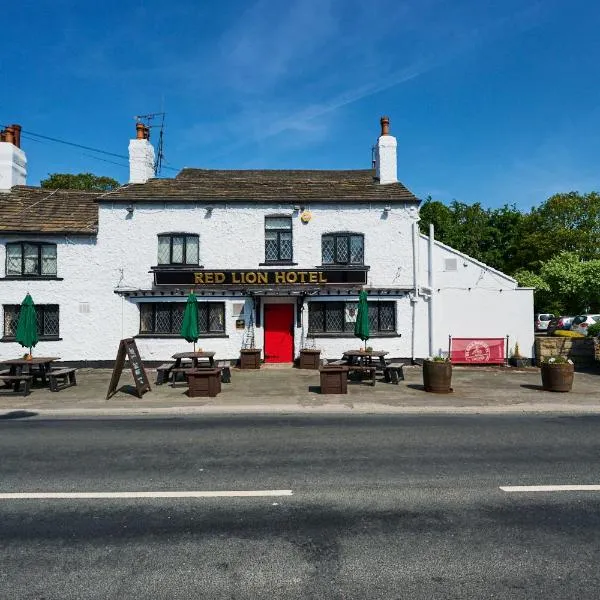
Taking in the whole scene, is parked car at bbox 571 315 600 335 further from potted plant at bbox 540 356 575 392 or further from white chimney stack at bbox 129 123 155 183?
white chimney stack at bbox 129 123 155 183

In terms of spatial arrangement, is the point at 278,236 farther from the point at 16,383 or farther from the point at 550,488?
the point at 550,488

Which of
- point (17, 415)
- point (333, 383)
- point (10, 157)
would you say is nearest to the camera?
point (17, 415)

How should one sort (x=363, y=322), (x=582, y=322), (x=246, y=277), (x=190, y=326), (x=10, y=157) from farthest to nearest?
(x=582, y=322) → (x=10, y=157) → (x=246, y=277) → (x=363, y=322) → (x=190, y=326)

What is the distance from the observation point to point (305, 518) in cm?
493

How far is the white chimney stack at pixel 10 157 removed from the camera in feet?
65.0

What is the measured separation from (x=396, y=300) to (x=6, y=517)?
15.3 metres

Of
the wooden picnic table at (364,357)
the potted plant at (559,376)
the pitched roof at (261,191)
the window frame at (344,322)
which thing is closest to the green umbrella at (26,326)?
the pitched roof at (261,191)

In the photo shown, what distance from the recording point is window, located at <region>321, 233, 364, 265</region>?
18.2m

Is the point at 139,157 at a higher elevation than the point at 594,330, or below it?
higher

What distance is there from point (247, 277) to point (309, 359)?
4147 millimetres

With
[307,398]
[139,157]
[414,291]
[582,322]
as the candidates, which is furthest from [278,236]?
[582,322]

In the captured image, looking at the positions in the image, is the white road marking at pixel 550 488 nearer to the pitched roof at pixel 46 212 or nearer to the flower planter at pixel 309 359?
the flower planter at pixel 309 359

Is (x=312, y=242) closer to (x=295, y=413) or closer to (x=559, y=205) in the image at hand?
(x=295, y=413)

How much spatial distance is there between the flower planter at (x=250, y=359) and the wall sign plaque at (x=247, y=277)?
8.88 ft
